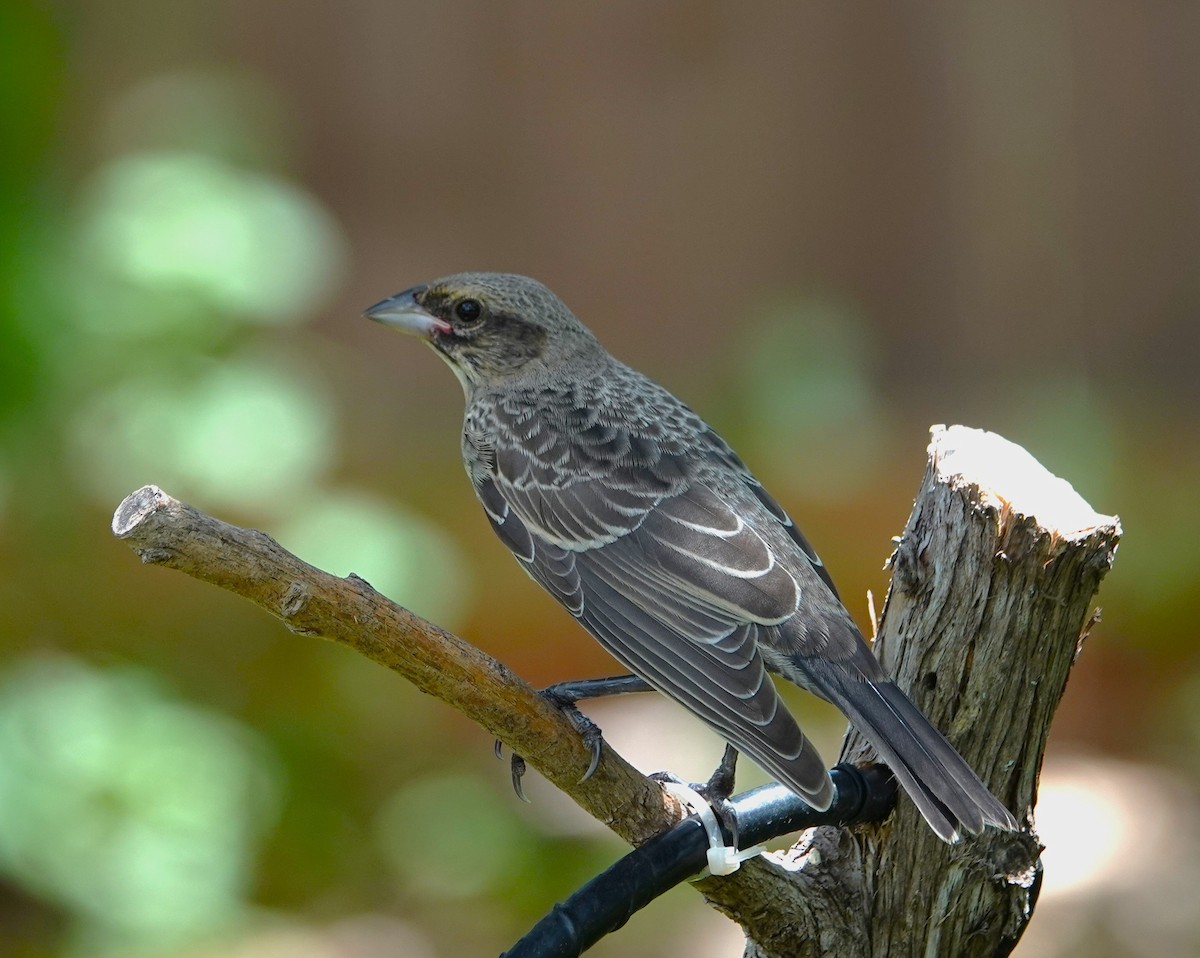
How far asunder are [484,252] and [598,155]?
2.54 ft

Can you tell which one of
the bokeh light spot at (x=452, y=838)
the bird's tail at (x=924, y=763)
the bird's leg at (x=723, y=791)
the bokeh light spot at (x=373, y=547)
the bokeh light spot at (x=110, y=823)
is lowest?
the bokeh light spot at (x=110, y=823)

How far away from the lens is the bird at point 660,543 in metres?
2.46

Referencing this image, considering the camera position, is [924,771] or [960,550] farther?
[960,550]

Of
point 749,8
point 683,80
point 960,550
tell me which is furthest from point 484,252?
point 960,550

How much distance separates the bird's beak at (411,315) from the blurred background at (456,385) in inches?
25.2

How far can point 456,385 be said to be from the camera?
728 centimetres

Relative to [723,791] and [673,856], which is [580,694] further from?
[673,856]

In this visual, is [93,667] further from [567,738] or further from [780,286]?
[780,286]

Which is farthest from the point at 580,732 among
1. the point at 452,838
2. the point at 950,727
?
→ the point at 452,838

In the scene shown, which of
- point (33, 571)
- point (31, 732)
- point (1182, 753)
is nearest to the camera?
point (31, 732)

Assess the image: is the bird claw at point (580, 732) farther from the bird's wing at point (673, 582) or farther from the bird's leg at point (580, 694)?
the bird's wing at point (673, 582)

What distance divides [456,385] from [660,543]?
14.0 ft

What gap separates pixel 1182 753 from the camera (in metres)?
6.00

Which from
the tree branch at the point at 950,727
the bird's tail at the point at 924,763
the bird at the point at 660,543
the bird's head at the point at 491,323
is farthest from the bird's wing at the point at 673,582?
the bird's head at the point at 491,323
